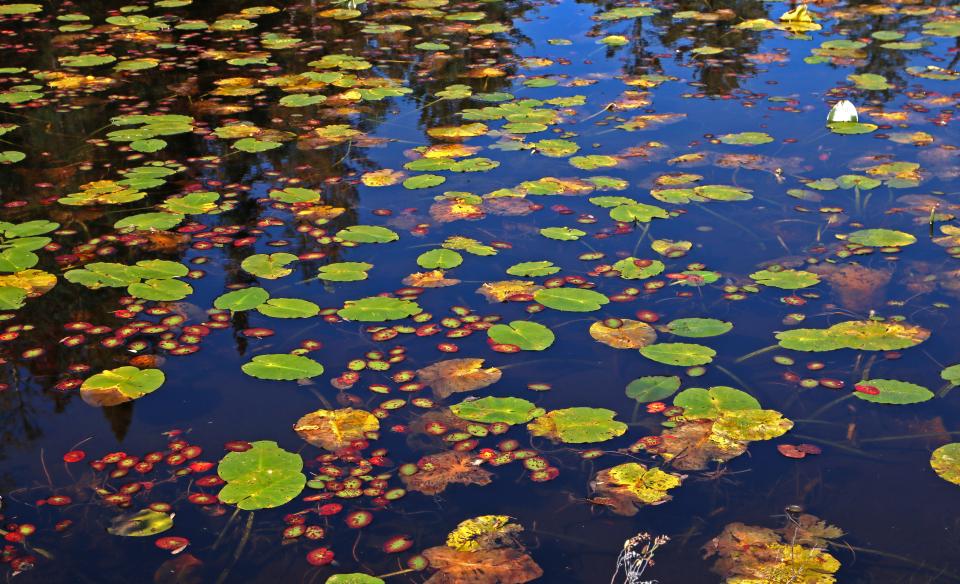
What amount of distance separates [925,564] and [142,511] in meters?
2.50

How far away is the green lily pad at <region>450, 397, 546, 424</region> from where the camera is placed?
3502 mm

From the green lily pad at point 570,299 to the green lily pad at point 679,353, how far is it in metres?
0.39

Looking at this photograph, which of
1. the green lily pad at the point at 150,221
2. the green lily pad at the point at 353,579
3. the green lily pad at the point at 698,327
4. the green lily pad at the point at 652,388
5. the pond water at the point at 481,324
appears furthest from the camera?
the green lily pad at the point at 150,221

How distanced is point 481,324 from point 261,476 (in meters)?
1.31

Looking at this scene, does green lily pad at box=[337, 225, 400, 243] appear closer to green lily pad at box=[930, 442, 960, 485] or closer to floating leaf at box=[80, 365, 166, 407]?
floating leaf at box=[80, 365, 166, 407]

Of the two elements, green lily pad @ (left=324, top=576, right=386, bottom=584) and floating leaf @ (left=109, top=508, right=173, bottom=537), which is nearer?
green lily pad @ (left=324, top=576, right=386, bottom=584)

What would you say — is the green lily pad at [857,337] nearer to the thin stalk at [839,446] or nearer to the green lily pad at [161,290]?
the thin stalk at [839,446]

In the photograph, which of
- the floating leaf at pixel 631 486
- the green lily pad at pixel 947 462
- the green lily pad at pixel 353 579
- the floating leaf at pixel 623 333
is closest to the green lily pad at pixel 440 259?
the floating leaf at pixel 623 333

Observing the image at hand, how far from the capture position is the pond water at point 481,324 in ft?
9.99

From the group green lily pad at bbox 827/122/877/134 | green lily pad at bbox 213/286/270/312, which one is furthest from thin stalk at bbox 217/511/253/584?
green lily pad at bbox 827/122/877/134

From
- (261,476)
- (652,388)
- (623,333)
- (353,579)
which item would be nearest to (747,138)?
(623,333)

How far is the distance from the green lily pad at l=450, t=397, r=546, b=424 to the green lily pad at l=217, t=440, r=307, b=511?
2.12ft

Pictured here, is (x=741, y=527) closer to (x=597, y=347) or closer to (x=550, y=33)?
(x=597, y=347)

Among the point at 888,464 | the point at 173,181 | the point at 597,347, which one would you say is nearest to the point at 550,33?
the point at 173,181
